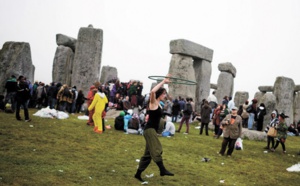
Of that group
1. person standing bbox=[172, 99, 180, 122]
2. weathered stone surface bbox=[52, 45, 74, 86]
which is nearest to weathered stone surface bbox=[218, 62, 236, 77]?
person standing bbox=[172, 99, 180, 122]

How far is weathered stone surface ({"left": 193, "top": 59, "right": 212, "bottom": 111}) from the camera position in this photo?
24875 mm

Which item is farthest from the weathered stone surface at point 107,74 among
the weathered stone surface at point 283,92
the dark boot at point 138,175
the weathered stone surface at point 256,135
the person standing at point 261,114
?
the dark boot at point 138,175

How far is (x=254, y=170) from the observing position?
9.09 m

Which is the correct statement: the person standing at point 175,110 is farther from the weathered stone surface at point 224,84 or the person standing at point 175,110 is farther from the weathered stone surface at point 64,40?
the weathered stone surface at point 64,40

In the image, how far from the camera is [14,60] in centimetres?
1783

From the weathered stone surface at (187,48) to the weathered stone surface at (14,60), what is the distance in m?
10.3

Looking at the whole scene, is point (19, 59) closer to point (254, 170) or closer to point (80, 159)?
point (80, 159)

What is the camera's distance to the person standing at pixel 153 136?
→ 6234 mm

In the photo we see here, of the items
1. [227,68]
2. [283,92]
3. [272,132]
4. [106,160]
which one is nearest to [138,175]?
[106,160]

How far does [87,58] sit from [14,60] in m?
4.92

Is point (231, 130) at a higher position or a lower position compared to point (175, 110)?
lower

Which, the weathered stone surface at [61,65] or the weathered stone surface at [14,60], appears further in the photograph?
the weathered stone surface at [61,65]

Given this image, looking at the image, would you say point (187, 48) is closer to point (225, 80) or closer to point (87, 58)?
point (225, 80)

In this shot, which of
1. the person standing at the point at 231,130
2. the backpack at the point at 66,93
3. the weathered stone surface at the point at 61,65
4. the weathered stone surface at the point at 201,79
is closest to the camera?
the person standing at the point at 231,130
